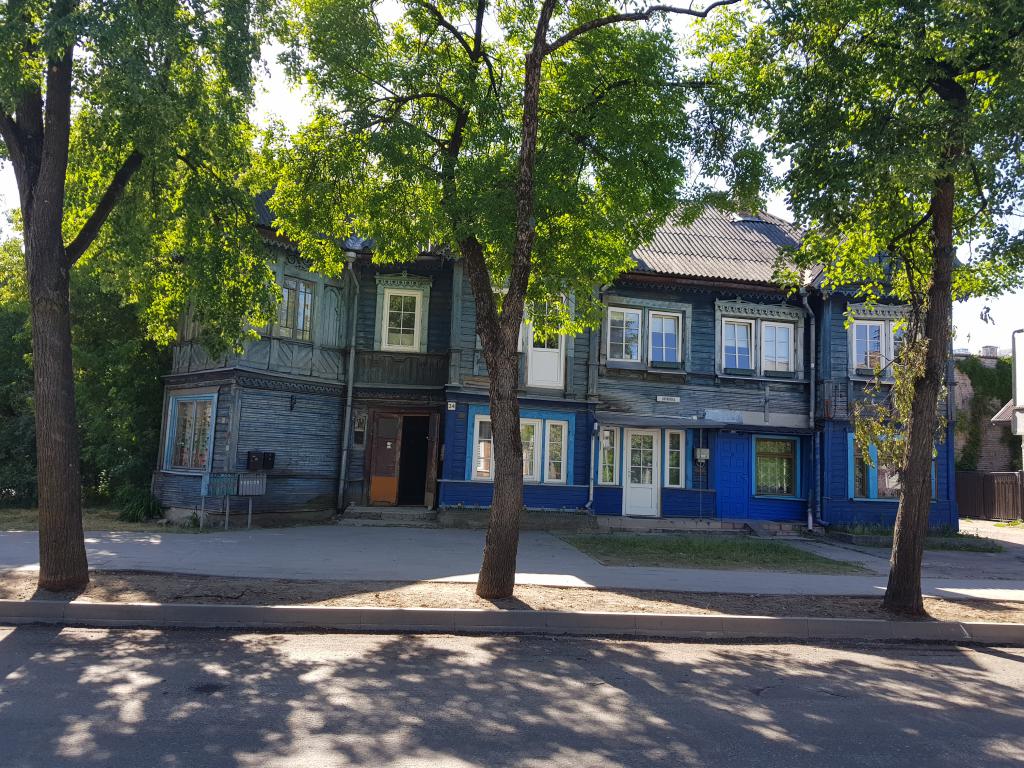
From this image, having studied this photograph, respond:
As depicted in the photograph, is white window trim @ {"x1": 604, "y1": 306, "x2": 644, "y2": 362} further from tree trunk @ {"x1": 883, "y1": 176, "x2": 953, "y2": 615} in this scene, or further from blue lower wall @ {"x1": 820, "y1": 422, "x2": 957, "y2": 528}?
tree trunk @ {"x1": 883, "y1": 176, "x2": 953, "y2": 615}

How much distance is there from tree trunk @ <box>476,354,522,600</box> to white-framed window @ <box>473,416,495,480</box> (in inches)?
317

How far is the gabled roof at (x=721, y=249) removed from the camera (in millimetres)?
18156

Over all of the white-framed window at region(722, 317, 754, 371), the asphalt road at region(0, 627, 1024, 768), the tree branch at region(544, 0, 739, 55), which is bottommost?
the asphalt road at region(0, 627, 1024, 768)

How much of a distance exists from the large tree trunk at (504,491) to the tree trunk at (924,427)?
183 inches

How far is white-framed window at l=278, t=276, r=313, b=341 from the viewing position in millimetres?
16234

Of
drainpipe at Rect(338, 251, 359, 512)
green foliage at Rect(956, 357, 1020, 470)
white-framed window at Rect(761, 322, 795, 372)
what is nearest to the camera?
drainpipe at Rect(338, 251, 359, 512)

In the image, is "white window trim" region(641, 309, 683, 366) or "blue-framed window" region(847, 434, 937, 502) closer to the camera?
"blue-framed window" region(847, 434, 937, 502)

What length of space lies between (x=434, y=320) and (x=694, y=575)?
9.31 m

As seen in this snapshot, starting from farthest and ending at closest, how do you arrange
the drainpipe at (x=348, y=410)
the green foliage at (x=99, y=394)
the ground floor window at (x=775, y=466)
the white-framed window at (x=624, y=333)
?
1. the ground floor window at (x=775, y=466)
2. the white-framed window at (x=624, y=333)
3. the drainpipe at (x=348, y=410)
4. the green foliage at (x=99, y=394)

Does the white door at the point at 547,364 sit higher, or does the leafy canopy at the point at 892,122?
the leafy canopy at the point at 892,122

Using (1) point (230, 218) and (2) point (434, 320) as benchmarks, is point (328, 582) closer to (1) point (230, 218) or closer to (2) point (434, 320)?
(1) point (230, 218)

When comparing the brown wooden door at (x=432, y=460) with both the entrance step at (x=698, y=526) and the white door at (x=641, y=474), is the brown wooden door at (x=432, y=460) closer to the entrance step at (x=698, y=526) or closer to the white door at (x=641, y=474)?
the entrance step at (x=698, y=526)

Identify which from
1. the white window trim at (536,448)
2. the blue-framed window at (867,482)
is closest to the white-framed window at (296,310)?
A: the white window trim at (536,448)

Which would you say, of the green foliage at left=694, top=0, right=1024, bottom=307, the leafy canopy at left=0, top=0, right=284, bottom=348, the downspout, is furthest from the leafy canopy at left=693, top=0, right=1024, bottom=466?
the downspout
